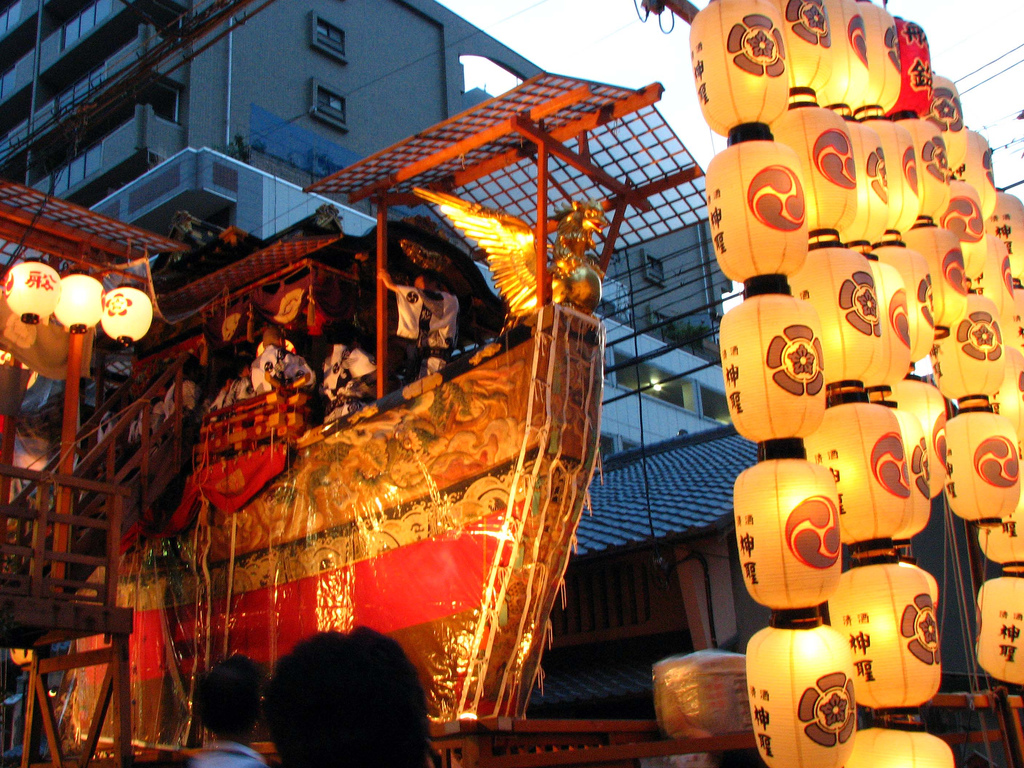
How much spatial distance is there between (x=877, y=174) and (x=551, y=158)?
2.86m

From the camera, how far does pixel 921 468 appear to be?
6141 millimetres

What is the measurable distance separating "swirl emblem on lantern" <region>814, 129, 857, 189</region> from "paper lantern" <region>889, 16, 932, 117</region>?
1732 mm

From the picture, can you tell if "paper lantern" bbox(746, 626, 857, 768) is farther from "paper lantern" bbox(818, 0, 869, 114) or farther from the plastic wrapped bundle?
"paper lantern" bbox(818, 0, 869, 114)

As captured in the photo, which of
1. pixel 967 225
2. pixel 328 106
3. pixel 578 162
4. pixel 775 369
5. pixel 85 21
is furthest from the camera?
pixel 85 21

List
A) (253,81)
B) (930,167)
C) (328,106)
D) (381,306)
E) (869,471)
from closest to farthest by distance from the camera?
(869,471), (930,167), (381,306), (253,81), (328,106)

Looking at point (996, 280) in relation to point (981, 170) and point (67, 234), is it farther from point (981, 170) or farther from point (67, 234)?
point (67, 234)

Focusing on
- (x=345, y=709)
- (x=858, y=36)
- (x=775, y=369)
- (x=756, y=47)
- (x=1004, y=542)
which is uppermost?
(x=858, y=36)

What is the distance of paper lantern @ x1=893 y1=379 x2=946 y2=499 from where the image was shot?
6.67 m

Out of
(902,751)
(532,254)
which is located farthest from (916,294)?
(902,751)

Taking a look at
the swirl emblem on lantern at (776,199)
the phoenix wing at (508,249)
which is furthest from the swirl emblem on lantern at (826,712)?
the phoenix wing at (508,249)

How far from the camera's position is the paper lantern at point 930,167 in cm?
732

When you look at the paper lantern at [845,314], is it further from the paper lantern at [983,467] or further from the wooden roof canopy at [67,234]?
the wooden roof canopy at [67,234]

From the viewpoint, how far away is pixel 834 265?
19.7ft

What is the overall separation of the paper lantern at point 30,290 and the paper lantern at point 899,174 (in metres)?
6.89
